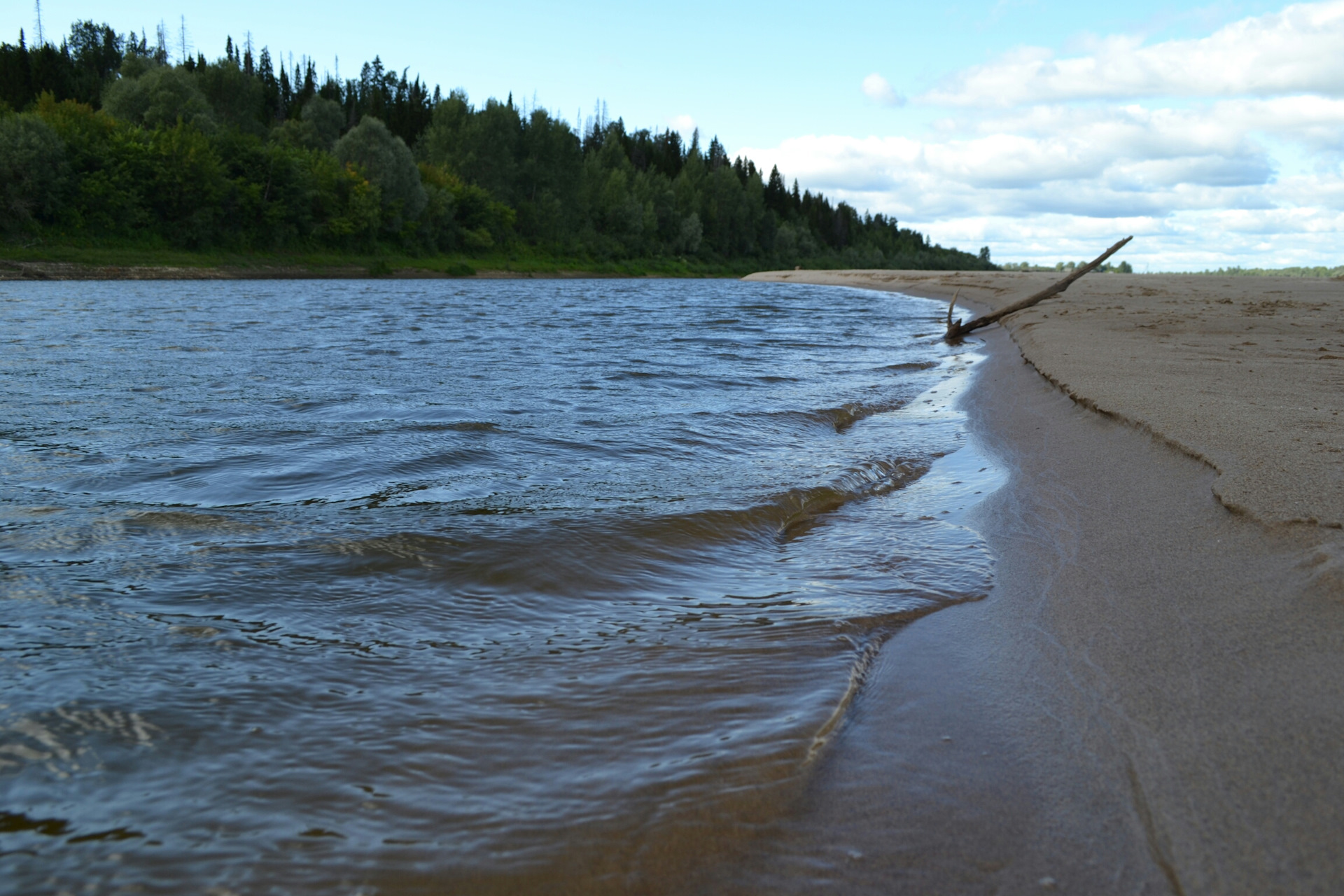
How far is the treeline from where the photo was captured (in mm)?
38594

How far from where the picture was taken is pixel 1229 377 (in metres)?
5.92

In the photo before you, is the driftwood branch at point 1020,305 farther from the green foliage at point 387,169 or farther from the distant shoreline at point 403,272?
the green foliage at point 387,169

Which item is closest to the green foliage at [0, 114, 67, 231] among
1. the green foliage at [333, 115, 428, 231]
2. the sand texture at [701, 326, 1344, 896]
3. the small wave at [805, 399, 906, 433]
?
the green foliage at [333, 115, 428, 231]

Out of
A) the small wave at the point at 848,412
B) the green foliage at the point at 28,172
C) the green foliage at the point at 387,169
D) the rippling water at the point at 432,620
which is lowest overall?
the rippling water at the point at 432,620

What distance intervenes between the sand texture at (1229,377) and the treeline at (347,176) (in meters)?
39.3

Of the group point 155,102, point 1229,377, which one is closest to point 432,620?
point 1229,377

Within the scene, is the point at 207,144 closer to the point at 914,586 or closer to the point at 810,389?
the point at 810,389

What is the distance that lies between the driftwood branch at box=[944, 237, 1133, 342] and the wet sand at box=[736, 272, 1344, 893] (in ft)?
28.8

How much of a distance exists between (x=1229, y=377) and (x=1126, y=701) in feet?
15.9

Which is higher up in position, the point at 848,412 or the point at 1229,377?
the point at 1229,377

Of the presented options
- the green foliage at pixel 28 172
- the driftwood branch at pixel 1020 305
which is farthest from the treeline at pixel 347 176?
the driftwood branch at pixel 1020 305

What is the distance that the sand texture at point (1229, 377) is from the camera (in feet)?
10.6

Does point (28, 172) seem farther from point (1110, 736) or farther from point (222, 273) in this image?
point (1110, 736)

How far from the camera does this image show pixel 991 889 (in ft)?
4.89
